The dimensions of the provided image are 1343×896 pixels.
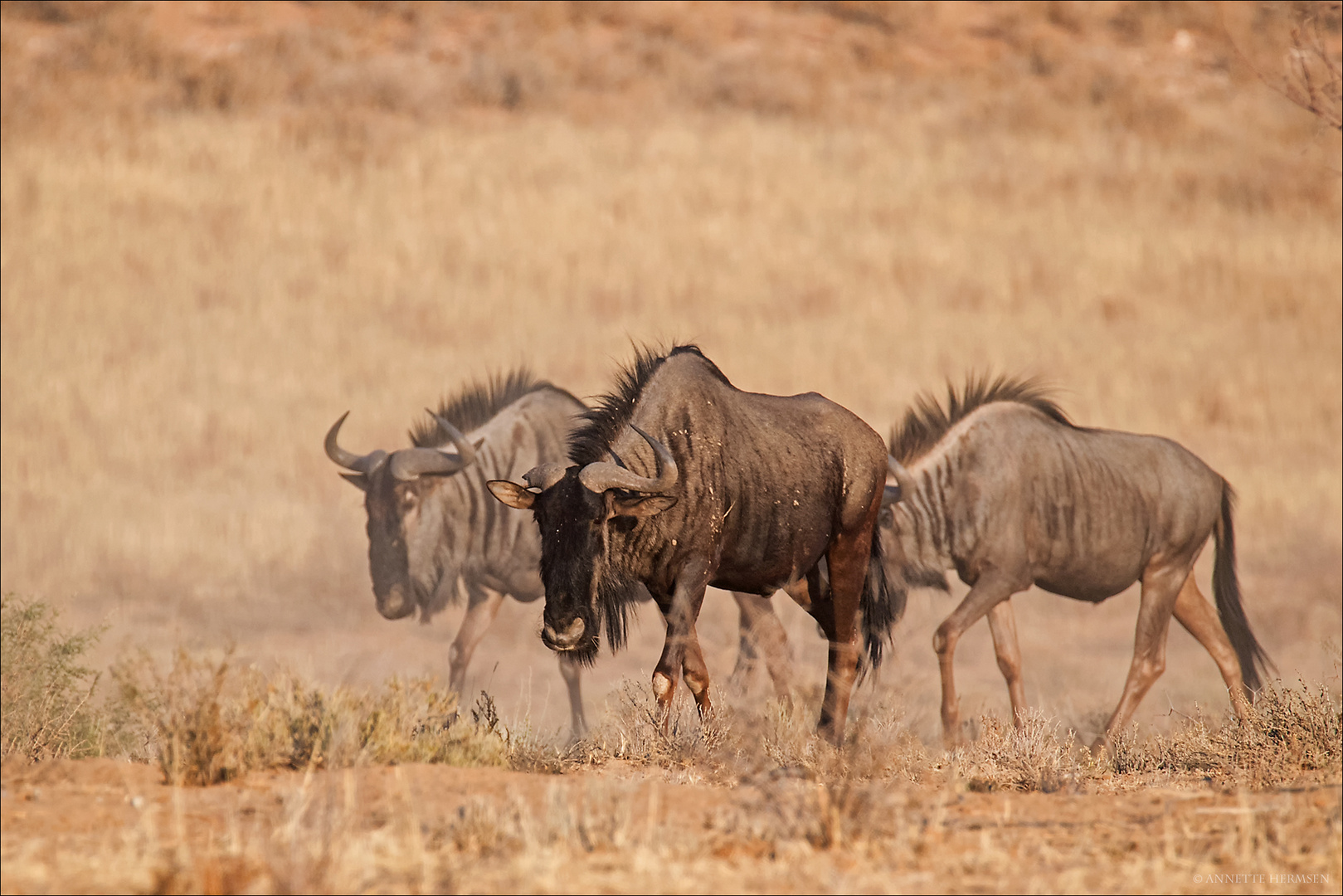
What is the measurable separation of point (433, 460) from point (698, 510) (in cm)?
485

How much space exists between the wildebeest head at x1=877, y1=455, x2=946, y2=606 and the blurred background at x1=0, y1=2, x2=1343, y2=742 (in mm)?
1101

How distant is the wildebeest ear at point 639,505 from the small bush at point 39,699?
256cm

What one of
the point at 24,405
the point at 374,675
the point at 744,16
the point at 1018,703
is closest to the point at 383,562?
the point at 374,675

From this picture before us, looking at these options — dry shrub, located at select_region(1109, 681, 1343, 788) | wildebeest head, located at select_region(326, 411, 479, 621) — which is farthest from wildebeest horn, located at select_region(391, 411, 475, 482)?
dry shrub, located at select_region(1109, 681, 1343, 788)

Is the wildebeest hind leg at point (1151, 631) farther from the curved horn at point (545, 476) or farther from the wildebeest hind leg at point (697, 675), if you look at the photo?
the curved horn at point (545, 476)

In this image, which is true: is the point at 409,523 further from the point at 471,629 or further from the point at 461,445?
the point at 471,629

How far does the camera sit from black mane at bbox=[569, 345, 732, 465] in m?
7.42

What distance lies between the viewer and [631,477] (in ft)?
23.2

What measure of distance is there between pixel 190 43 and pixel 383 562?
23240 millimetres

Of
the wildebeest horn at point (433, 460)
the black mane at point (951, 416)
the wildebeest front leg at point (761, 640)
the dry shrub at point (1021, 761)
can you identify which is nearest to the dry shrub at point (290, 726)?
the dry shrub at point (1021, 761)

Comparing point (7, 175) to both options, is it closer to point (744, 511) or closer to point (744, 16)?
point (744, 16)

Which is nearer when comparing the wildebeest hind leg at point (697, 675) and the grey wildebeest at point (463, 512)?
the wildebeest hind leg at point (697, 675)

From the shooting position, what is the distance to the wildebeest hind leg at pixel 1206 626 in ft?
37.5

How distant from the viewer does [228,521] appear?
16.9 m
